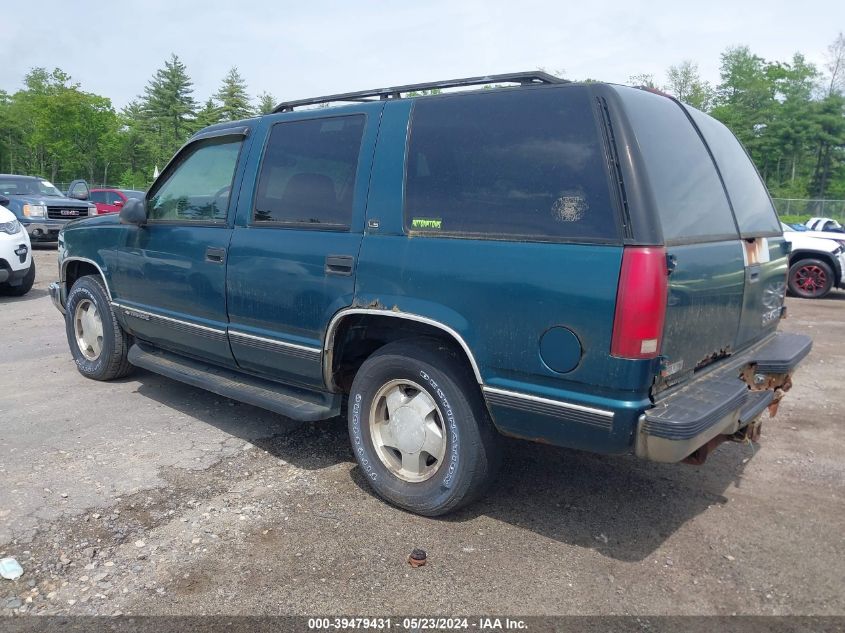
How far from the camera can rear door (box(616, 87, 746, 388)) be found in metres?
2.83

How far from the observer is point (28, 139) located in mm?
51875

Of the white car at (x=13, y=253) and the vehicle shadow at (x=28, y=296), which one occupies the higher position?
the white car at (x=13, y=253)

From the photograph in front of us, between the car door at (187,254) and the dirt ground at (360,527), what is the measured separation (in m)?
0.66

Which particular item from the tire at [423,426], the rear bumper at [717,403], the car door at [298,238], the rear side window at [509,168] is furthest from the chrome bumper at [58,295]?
the rear bumper at [717,403]

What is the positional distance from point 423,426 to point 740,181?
7.28 ft

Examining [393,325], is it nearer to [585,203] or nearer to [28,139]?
[585,203]

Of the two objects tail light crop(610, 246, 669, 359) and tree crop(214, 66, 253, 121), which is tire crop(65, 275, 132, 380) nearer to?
tail light crop(610, 246, 669, 359)

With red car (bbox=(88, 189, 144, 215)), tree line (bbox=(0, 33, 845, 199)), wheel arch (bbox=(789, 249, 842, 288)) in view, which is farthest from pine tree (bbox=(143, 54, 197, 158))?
wheel arch (bbox=(789, 249, 842, 288))

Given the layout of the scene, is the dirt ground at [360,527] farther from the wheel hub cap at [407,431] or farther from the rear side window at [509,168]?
the rear side window at [509,168]

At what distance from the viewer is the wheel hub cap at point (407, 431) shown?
11.1 ft

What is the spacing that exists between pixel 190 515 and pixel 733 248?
297 cm

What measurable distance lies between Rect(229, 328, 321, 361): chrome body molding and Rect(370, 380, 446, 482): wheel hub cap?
0.45m

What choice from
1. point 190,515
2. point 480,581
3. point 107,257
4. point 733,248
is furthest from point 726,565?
point 107,257

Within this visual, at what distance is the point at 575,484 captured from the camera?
153 inches
